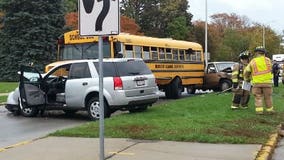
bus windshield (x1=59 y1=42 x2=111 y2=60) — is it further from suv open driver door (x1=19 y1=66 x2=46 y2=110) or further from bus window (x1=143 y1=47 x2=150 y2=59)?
→ suv open driver door (x1=19 y1=66 x2=46 y2=110)

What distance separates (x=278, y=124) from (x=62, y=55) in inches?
400

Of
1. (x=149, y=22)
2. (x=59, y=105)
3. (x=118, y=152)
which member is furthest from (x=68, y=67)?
(x=149, y=22)

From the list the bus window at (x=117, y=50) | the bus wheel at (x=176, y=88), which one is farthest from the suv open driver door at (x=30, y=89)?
the bus wheel at (x=176, y=88)

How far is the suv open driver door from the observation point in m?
15.2

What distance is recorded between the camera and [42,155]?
8547mm

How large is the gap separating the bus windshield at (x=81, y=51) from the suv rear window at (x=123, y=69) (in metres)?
3.52

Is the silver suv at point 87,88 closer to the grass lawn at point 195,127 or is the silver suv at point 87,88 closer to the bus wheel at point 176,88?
the grass lawn at point 195,127

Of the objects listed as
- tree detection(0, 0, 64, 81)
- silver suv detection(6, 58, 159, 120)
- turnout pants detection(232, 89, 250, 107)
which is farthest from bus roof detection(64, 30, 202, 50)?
tree detection(0, 0, 64, 81)

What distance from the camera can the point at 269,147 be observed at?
9.10 m

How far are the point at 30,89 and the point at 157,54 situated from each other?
7.90m

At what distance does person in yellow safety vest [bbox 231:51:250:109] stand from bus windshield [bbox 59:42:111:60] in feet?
15.9

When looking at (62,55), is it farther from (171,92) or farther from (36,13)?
(36,13)

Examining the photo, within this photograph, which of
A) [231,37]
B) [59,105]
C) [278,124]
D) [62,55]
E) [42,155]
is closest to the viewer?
[42,155]

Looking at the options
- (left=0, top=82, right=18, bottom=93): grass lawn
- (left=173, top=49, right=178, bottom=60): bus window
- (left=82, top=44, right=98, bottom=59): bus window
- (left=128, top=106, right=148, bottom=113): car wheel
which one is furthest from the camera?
(left=0, top=82, right=18, bottom=93): grass lawn
